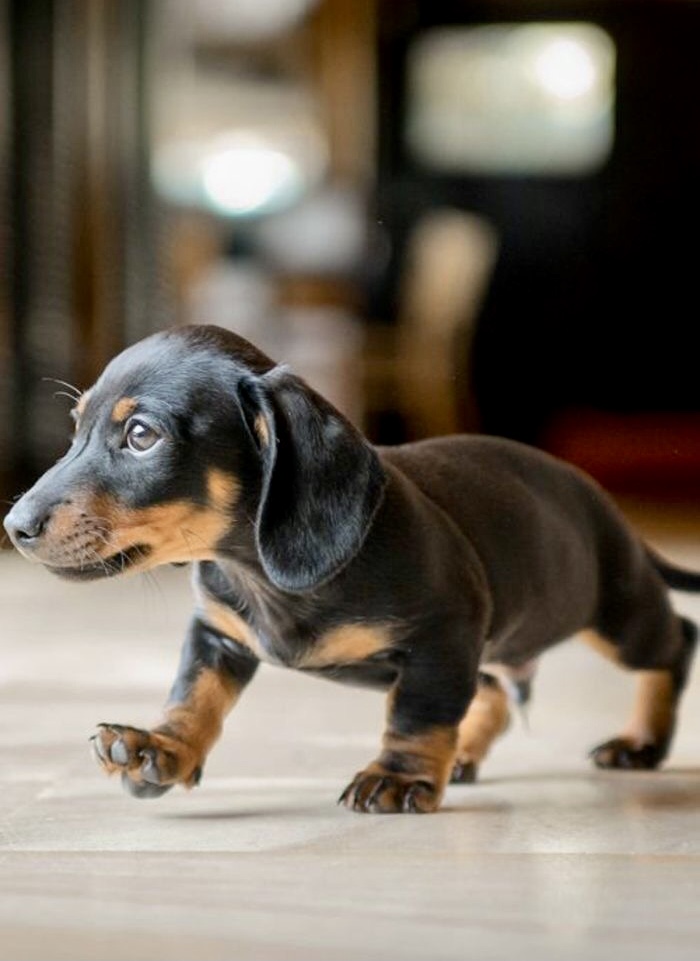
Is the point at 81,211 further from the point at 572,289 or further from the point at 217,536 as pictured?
the point at 572,289

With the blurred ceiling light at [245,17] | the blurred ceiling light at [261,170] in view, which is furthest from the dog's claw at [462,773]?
the blurred ceiling light at [261,170]

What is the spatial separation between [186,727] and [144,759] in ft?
0.29

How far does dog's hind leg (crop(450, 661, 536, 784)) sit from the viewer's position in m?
1.99

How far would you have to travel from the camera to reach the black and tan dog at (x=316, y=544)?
1.57 meters

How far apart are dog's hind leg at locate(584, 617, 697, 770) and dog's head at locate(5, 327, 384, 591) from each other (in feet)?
1.96

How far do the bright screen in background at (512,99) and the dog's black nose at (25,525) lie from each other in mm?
8910

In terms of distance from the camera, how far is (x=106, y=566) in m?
1.56

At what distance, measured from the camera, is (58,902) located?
1372mm

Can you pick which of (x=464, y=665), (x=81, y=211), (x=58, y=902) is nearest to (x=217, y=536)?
(x=464, y=665)

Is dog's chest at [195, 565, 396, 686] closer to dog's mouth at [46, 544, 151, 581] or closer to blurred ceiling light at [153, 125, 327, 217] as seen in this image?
dog's mouth at [46, 544, 151, 581]

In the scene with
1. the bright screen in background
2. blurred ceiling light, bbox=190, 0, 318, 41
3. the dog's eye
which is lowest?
the bright screen in background

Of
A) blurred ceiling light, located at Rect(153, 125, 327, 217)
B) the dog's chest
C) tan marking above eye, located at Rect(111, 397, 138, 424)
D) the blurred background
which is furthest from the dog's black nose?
blurred ceiling light, located at Rect(153, 125, 327, 217)

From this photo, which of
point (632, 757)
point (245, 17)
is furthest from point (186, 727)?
point (245, 17)

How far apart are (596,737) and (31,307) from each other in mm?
1545
